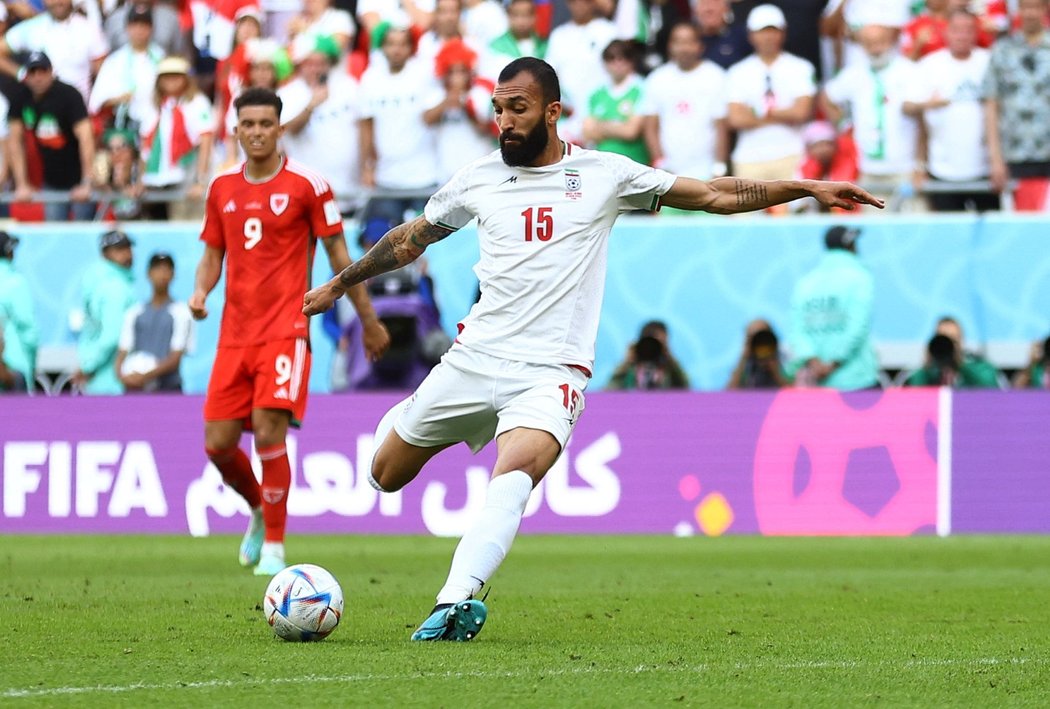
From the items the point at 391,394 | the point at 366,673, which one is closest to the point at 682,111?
the point at 391,394

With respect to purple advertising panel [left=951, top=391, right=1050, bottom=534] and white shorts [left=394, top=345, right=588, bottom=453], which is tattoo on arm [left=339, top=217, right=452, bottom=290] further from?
purple advertising panel [left=951, top=391, right=1050, bottom=534]

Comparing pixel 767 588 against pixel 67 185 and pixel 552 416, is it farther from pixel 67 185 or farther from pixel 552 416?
pixel 67 185

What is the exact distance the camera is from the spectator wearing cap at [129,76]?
18.6 metres

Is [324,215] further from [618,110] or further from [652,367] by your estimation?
[618,110]

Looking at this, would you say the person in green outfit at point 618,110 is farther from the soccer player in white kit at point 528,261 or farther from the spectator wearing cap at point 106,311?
the soccer player in white kit at point 528,261

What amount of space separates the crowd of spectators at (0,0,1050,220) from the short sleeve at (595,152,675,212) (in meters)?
9.15

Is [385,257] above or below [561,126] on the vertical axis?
below

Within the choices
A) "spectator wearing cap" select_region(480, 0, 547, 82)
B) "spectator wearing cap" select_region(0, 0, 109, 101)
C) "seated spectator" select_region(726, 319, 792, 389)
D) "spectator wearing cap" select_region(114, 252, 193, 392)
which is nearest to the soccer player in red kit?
"spectator wearing cap" select_region(114, 252, 193, 392)

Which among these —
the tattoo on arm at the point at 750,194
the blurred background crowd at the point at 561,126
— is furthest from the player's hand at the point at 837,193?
the blurred background crowd at the point at 561,126

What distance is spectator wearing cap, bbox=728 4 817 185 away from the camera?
17.0m

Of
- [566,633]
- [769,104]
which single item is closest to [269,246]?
[566,633]

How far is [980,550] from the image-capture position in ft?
44.2

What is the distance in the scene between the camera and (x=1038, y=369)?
623 inches

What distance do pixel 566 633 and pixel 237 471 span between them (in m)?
4.00
